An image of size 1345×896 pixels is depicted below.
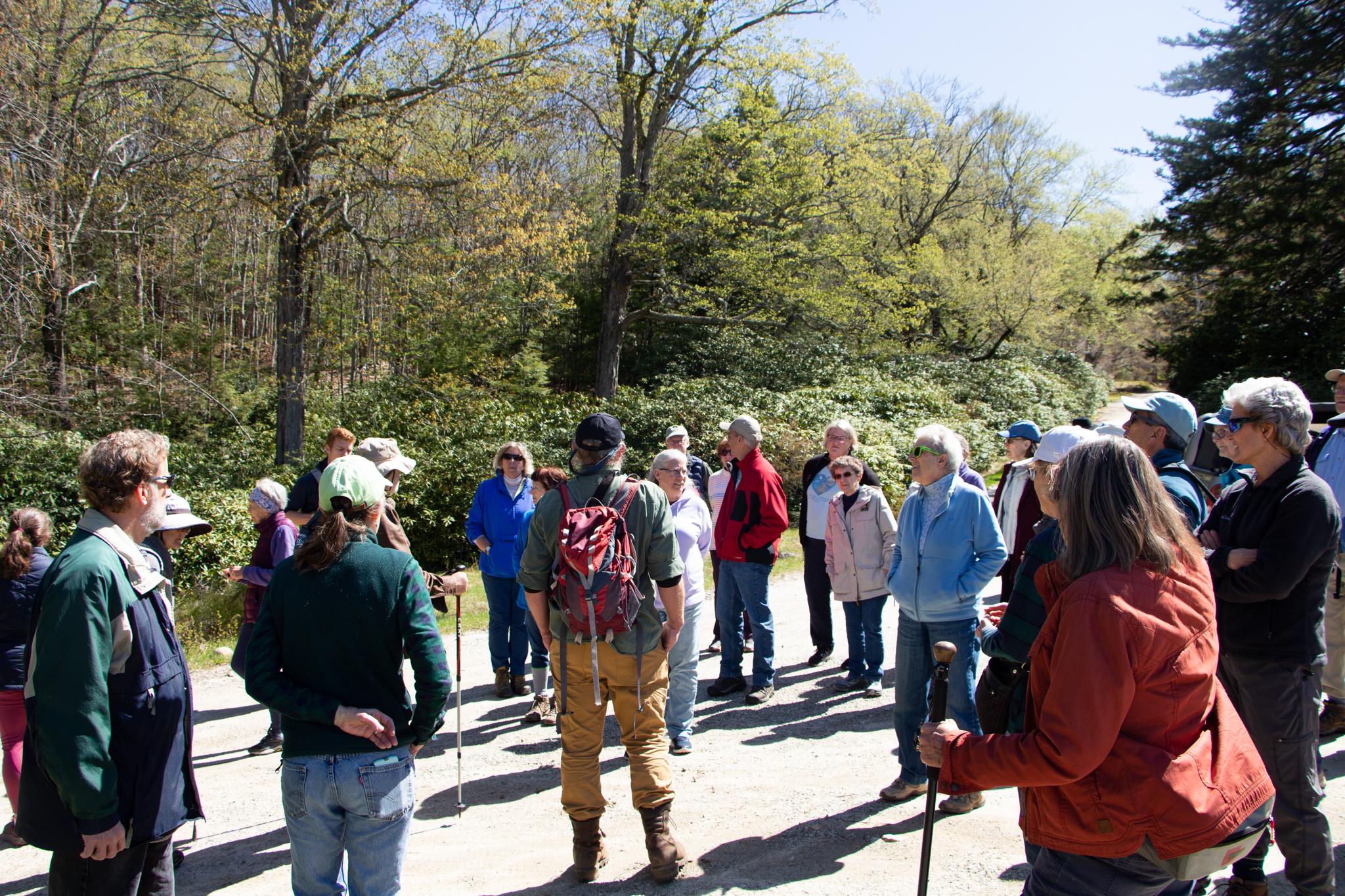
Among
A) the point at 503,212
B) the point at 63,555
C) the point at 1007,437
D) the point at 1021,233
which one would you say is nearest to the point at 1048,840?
the point at 63,555

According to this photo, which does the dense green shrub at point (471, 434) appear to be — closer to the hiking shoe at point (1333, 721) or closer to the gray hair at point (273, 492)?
the gray hair at point (273, 492)

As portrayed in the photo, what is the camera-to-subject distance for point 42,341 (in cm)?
1417

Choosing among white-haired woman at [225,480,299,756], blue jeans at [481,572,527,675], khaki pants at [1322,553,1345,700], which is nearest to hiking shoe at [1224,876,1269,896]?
khaki pants at [1322,553,1345,700]

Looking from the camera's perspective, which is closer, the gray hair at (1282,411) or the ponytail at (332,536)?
the ponytail at (332,536)

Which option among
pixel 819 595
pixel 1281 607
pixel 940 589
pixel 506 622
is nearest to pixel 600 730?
pixel 940 589

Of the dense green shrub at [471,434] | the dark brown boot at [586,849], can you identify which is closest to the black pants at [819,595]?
the dark brown boot at [586,849]

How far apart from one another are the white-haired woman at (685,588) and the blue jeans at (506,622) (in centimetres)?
135

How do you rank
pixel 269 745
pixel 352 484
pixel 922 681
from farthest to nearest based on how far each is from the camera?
1. pixel 269 745
2. pixel 922 681
3. pixel 352 484

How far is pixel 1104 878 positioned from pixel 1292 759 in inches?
65.6

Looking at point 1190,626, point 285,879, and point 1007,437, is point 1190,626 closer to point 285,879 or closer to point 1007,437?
point 285,879

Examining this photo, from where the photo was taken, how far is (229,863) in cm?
418

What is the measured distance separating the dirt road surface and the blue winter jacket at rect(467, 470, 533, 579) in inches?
40.4

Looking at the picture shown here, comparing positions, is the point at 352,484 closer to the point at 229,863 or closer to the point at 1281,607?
the point at 229,863

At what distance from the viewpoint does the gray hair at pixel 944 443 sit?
454 centimetres
